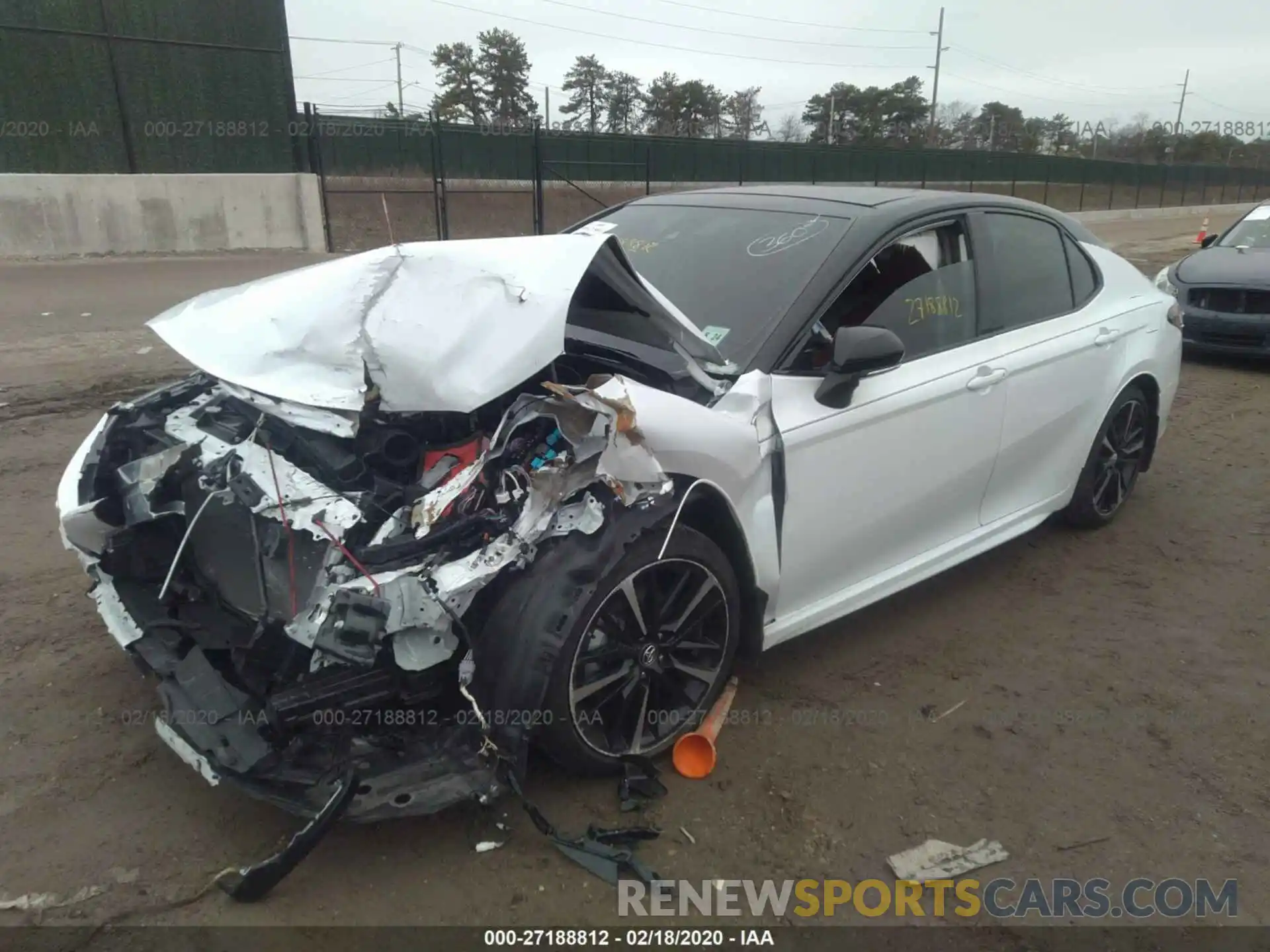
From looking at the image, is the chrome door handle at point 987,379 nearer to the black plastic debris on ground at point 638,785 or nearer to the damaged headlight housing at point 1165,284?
the black plastic debris on ground at point 638,785

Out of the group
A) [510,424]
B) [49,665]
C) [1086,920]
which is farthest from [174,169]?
[1086,920]

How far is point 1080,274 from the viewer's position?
4301 millimetres

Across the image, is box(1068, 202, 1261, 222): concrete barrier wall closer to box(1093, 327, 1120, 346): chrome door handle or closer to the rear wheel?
the rear wheel

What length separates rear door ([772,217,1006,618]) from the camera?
2.99m

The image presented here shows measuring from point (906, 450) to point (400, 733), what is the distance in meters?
1.99

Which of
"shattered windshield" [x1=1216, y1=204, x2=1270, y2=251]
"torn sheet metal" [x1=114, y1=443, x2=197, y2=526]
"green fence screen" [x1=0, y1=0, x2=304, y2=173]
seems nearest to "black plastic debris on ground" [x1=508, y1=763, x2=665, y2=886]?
"torn sheet metal" [x1=114, y1=443, x2=197, y2=526]

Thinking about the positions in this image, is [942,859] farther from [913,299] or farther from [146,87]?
[146,87]

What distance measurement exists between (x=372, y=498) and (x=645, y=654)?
3.00ft

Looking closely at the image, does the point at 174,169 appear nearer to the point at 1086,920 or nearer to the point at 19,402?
the point at 19,402

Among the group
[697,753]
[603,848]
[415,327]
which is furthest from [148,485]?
[697,753]

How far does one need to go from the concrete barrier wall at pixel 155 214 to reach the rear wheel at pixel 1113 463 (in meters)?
13.5

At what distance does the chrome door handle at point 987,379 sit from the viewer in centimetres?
347

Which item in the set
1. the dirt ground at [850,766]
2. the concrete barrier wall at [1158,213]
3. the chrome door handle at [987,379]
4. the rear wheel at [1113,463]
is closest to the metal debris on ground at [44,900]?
the dirt ground at [850,766]

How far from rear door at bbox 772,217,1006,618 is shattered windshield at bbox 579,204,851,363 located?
7.1 inches
